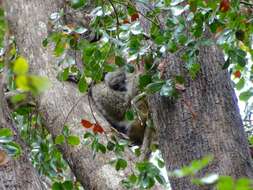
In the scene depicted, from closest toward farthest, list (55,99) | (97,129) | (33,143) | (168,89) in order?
(168,89), (97,129), (55,99), (33,143)

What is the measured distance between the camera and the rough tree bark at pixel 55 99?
6.19 feet

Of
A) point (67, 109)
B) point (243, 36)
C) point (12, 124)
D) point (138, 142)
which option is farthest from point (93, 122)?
point (243, 36)

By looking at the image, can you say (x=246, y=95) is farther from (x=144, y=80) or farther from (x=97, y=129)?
(x=97, y=129)

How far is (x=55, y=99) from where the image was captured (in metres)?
2.05

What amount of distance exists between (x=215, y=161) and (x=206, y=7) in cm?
46

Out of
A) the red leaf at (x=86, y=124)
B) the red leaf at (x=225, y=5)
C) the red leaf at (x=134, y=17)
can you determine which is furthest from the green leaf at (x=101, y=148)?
the red leaf at (x=225, y=5)

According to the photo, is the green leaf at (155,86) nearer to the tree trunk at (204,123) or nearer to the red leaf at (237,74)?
the tree trunk at (204,123)

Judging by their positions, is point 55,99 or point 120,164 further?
point 55,99

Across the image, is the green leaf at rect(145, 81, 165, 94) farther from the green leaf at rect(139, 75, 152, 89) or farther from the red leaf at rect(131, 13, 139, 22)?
the red leaf at rect(131, 13, 139, 22)

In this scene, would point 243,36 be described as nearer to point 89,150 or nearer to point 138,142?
point 89,150

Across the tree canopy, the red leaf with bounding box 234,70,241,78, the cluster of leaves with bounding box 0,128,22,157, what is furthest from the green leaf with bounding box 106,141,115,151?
the red leaf with bounding box 234,70,241,78

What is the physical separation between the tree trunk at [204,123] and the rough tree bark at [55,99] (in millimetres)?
242

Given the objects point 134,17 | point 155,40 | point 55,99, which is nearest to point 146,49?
point 155,40

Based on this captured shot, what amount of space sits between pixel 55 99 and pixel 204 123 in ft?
2.00
